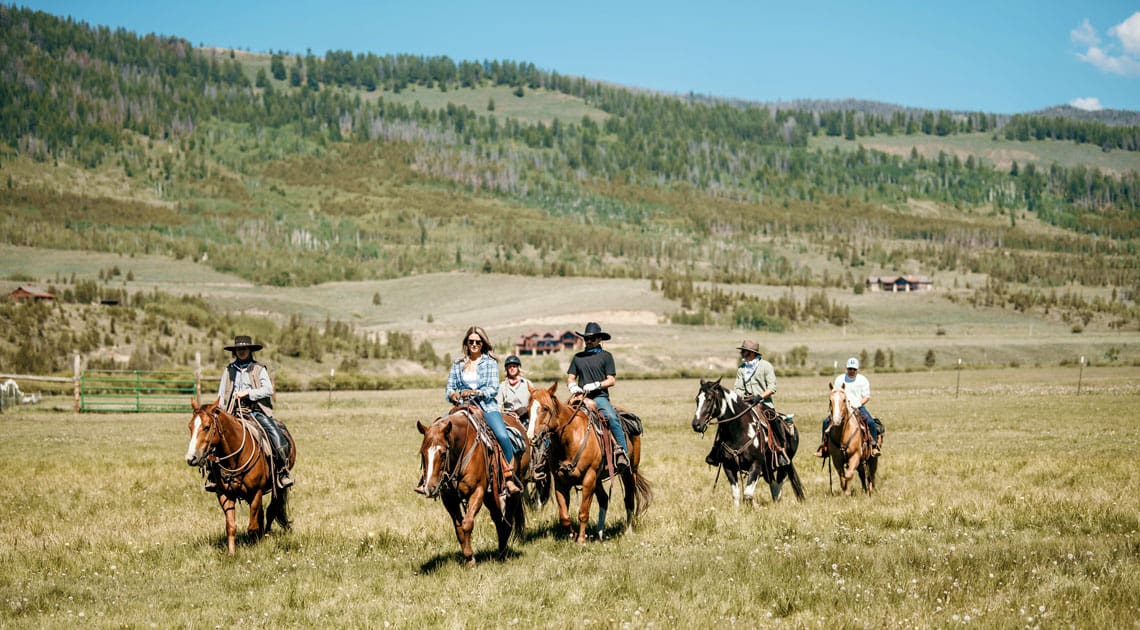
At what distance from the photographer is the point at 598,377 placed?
14.4 meters

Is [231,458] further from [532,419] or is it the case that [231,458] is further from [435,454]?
[532,419]

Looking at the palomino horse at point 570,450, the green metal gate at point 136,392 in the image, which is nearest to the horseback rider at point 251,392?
the palomino horse at point 570,450

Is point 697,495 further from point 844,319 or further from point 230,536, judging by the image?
point 844,319

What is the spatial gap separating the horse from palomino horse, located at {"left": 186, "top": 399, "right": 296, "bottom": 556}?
6456 mm

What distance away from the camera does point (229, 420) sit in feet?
44.2

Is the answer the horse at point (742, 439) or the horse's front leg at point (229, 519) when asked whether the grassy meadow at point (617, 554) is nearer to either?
the horse's front leg at point (229, 519)

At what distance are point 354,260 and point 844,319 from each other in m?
89.2

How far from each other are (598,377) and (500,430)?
7.29 feet

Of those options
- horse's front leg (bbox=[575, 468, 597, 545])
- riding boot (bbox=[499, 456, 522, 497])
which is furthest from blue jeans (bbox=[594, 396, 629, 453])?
riding boot (bbox=[499, 456, 522, 497])

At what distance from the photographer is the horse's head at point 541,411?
1291cm

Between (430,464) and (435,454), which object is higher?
(435,454)

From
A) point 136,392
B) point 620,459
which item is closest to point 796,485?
point 620,459

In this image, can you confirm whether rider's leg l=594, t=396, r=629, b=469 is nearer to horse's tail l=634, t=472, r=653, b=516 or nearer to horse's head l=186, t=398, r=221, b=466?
horse's tail l=634, t=472, r=653, b=516

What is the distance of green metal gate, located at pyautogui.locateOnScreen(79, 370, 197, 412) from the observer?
43.6 metres
